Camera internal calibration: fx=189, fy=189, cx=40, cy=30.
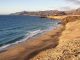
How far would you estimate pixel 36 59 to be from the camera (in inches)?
693

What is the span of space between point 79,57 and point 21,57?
6.96 metres

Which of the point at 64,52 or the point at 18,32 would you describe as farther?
the point at 18,32

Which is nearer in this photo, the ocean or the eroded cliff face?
the eroded cliff face

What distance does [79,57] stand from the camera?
1437 cm

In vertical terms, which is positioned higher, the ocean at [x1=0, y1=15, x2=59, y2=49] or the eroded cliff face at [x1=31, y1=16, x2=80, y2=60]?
the eroded cliff face at [x1=31, y1=16, x2=80, y2=60]

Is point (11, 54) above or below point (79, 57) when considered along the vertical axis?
below

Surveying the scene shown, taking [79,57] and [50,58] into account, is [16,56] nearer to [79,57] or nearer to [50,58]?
[50,58]

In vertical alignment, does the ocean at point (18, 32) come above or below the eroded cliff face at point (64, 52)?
below

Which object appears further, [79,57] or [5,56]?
[5,56]

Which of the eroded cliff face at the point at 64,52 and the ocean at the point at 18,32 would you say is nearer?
the eroded cliff face at the point at 64,52

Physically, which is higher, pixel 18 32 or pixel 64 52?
pixel 64 52

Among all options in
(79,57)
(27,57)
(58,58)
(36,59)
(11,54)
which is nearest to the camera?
(79,57)

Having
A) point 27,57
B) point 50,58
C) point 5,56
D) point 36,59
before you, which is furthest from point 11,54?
point 50,58

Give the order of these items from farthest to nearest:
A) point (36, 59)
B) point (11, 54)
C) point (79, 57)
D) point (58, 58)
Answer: point (11, 54), point (36, 59), point (58, 58), point (79, 57)
